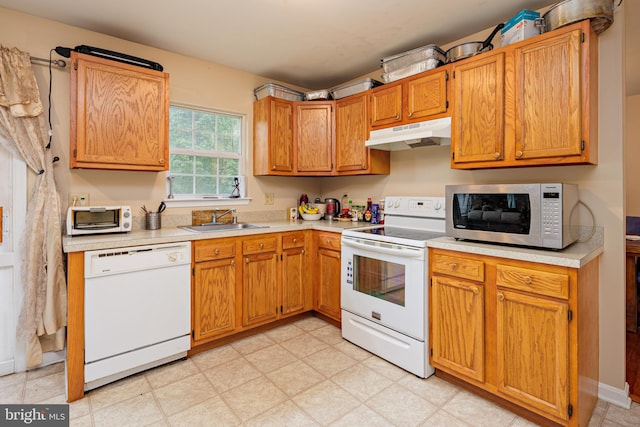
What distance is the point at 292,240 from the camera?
9.97 ft

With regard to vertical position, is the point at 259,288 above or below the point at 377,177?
below

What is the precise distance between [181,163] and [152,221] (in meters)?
0.68

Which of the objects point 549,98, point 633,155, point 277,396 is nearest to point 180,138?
point 277,396

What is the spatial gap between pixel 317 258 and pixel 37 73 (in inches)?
100

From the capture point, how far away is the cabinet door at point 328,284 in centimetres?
297

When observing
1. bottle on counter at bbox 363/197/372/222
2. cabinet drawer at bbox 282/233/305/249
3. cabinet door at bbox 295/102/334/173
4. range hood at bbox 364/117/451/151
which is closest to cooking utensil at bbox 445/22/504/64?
range hood at bbox 364/117/451/151

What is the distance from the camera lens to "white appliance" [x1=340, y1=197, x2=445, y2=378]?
2.20 metres

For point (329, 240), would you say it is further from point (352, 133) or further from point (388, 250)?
point (352, 133)

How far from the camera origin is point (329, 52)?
2979mm

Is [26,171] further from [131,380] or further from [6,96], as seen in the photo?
[131,380]

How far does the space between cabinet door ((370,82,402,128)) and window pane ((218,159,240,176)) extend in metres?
1.44

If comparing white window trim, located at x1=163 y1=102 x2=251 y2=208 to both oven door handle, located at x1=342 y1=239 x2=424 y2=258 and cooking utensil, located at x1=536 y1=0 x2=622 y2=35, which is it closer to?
oven door handle, located at x1=342 y1=239 x2=424 y2=258

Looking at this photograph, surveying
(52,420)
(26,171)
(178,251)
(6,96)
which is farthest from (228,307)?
(6,96)

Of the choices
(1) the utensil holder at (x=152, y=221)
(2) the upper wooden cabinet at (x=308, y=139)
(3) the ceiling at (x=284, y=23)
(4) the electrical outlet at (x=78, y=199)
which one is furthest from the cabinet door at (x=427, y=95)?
(4) the electrical outlet at (x=78, y=199)
